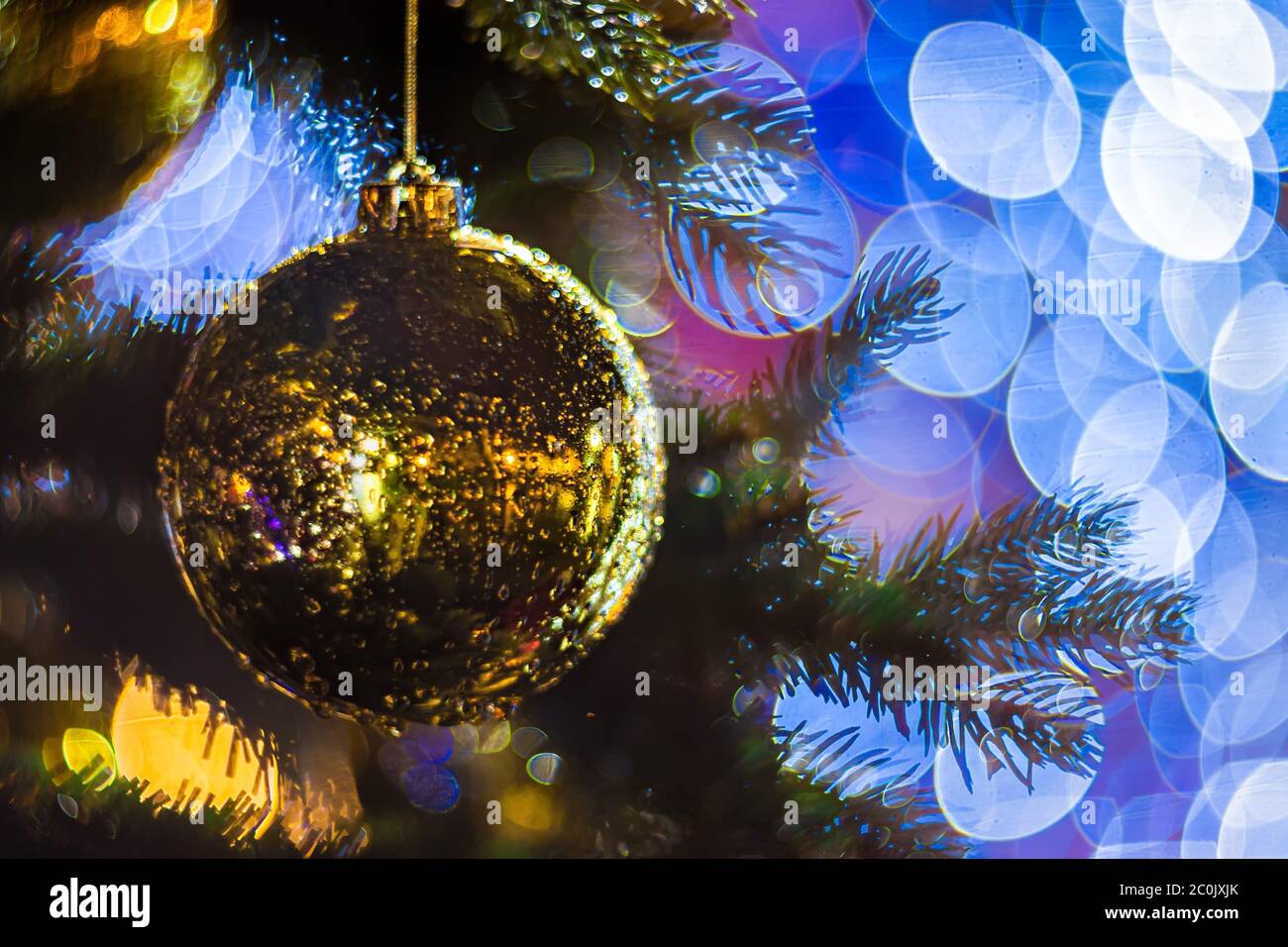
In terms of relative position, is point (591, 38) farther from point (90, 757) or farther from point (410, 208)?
point (90, 757)

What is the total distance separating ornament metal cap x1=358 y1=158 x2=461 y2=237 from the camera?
467 millimetres

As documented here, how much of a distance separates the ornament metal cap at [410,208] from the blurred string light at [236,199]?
0.82ft

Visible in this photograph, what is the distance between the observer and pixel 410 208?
468mm

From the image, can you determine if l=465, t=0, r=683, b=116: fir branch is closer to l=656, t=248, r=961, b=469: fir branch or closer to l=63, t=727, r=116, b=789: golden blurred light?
l=656, t=248, r=961, b=469: fir branch

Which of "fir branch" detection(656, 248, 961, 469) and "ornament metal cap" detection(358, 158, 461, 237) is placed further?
"fir branch" detection(656, 248, 961, 469)

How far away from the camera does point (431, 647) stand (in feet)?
1.46

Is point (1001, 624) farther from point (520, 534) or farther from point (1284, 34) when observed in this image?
point (1284, 34)

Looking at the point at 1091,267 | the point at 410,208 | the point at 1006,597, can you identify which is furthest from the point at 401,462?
Answer: the point at 1091,267

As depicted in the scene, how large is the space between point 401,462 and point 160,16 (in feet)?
1.55

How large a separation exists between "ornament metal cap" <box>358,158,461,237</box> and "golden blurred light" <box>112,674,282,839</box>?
454 mm

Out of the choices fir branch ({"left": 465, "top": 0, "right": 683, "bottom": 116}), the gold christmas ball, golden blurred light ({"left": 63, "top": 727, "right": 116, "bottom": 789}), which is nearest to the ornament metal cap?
the gold christmas ball

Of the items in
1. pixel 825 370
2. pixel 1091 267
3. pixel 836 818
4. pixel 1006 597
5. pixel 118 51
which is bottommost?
pixel 836 818
